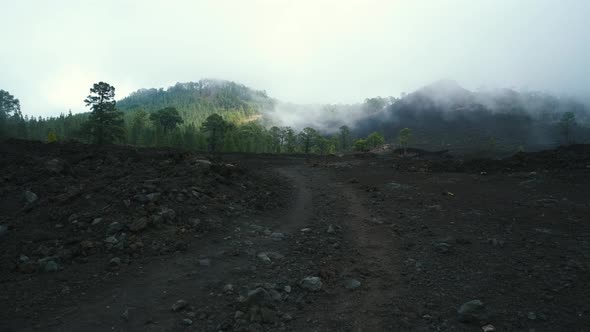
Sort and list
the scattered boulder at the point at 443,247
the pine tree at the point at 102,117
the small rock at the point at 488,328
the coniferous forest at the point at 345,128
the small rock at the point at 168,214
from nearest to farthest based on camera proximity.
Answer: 1. the small rock at the point at 488,328
2. the scattered boulder at the point at 443,247
3. the small rock at the point at 168,214
4. the pine tree at the point at 102,117
5. the coniferous forest at the point at 345,128

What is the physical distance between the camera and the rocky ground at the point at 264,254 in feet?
20.0

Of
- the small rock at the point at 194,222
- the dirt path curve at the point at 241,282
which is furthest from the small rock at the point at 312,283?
the small rock at the point at 194,222

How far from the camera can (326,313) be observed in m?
6.34

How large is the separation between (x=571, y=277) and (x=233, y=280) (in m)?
8.04

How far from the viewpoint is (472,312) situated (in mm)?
5934

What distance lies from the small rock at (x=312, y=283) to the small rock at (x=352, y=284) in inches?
27.1

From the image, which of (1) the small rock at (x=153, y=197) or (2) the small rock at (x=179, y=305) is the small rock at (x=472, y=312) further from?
(1) the small rock at (x=153, y=197)

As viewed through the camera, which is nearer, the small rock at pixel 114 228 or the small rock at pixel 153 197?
the small rock at pixel 114 228

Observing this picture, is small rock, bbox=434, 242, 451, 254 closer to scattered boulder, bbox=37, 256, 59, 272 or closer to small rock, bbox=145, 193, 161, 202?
small rock, bbox=145, 193, 161, 202

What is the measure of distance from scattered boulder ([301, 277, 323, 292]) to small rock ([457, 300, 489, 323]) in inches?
118

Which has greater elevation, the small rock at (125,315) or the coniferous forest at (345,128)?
the coniferous forest at (345,128)

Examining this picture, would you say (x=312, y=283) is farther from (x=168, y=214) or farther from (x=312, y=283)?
(x=168, y=214)

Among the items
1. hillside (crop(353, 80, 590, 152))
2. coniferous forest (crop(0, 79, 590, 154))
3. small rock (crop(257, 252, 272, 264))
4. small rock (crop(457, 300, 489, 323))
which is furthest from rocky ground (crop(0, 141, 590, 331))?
hillside (crop(353, 80, 590, 152))

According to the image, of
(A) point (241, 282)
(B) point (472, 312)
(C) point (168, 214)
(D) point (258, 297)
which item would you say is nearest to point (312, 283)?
(D) point (258, 297)
